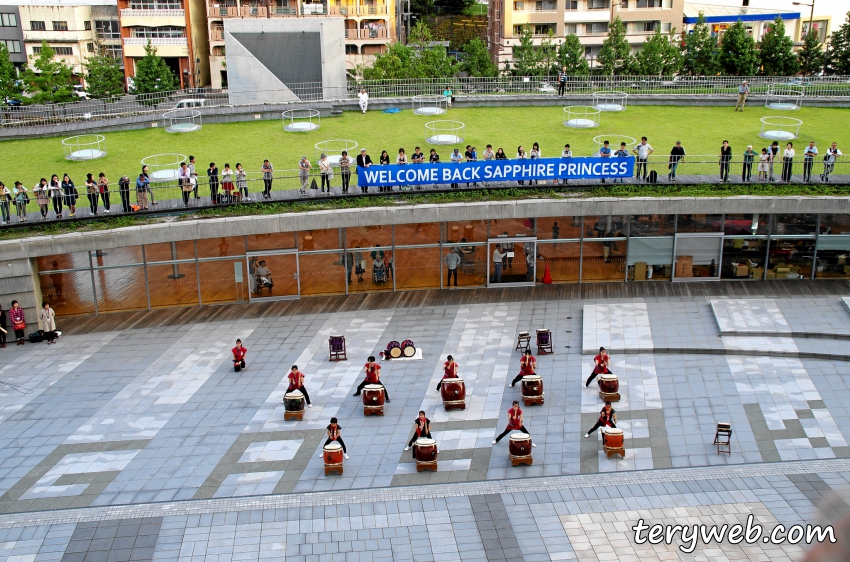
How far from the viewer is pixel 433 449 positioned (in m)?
20.1

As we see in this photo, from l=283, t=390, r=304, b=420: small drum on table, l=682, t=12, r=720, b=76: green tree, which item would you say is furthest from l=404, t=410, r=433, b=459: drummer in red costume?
l=682, t=12, r=720, b=76: green tree

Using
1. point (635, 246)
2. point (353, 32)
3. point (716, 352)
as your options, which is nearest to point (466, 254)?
point (635, 246)

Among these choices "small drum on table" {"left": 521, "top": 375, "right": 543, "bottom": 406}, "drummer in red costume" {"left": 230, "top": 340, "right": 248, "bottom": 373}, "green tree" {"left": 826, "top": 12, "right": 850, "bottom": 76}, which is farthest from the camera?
"green tree" {"left": 826, "top": 12, "right": 850, "bottom": 76}

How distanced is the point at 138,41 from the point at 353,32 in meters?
16.8

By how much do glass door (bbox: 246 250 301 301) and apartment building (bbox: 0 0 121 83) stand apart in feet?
161

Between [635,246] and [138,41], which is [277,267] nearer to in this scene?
[635,246]

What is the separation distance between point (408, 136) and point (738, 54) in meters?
24.7

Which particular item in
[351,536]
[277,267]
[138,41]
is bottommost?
[351,536]

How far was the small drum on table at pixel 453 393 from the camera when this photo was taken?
23.0 metres

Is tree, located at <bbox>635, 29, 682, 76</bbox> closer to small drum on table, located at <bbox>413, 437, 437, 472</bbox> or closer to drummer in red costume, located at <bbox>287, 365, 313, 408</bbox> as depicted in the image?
drummer in red costume, located at <bbox>287, 365, 313, 408</bbox>

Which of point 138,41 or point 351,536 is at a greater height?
point 138,41

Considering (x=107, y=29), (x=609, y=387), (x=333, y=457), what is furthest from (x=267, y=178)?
(x=107, y=29)

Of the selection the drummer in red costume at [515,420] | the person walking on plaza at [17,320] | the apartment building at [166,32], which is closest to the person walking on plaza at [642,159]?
the drummer in red costume at [515,420]

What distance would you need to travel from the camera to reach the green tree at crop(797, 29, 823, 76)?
52.1 meters
